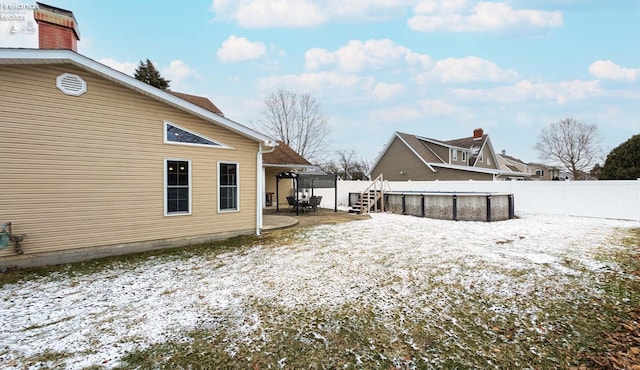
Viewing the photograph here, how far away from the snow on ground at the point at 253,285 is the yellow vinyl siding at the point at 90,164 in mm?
1173

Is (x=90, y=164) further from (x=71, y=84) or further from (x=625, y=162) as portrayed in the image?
(x=625, y=162)

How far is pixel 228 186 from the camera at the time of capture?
7.75m

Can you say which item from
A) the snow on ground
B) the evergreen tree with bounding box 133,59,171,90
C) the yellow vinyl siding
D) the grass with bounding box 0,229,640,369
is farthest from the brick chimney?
the evergreen tree with bounding box 133,59,171,90

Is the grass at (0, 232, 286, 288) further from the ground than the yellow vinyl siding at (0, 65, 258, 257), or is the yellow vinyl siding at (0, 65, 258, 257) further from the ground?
the yellow vinyl siding at (0, 65, 258, 257)

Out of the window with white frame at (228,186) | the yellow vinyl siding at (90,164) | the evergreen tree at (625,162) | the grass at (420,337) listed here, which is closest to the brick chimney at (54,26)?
the yellow vinyl siding at (90,164)

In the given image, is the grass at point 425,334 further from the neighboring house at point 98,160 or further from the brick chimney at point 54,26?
the brick chimney at point 54,26

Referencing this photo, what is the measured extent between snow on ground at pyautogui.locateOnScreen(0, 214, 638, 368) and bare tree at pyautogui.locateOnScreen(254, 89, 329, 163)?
911 inches

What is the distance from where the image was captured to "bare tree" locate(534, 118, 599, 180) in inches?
1130

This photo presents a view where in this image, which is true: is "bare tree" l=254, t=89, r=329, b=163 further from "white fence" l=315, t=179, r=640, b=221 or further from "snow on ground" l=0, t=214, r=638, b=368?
"snow on ground" l=0, t=214, r=638, b=368

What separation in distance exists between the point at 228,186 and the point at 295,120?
22661mm

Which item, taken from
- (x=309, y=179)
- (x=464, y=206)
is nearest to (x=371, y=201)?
(x=309, y=179)

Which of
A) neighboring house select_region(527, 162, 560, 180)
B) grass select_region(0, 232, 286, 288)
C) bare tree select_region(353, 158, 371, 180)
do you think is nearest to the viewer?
grass select_region(0, 232, 286, 288)

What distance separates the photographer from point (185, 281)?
4672 mm

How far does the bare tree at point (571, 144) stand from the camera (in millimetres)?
28703
